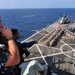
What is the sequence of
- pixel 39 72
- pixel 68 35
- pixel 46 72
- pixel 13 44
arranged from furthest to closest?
1. pixel 68 35
2. pixel 46 72
3. pixel 39 72
4. pixel 13 44

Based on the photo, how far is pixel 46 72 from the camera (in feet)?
30.0

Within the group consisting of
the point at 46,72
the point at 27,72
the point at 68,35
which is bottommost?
the point at 68,35

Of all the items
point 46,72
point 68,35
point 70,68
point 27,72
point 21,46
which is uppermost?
point 21,46

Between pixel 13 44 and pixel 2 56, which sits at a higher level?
pixel 13 44

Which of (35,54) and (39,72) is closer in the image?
(39,72)

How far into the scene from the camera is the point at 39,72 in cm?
824

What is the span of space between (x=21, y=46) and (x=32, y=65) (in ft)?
6.24

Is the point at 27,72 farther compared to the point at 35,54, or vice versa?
the point at 35,54

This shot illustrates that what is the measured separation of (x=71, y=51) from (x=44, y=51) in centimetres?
396

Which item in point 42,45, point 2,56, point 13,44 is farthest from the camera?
point 42,45

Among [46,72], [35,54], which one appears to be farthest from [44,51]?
[46,72]

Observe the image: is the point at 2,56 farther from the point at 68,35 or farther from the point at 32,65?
the point at 68,35

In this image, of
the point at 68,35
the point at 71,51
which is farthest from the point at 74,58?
the point at 68,35

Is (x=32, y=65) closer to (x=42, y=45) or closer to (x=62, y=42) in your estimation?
(x=42, y=45)
